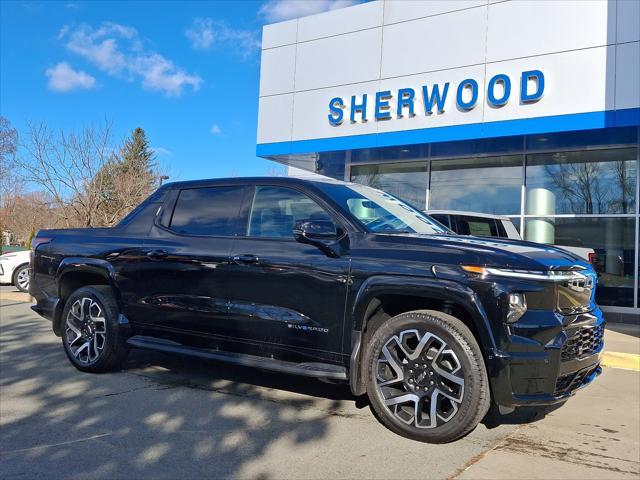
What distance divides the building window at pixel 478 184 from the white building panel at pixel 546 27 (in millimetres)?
2721

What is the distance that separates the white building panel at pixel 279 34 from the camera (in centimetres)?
1388

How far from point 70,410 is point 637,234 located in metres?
11.1

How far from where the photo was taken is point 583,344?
12.1 feet

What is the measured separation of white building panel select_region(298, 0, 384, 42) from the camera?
42.1 ft

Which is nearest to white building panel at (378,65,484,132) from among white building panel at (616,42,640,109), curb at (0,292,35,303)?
white building panel at (616,42,640,109)

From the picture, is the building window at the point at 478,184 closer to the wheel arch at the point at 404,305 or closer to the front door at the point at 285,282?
the front door at the point at 285,282

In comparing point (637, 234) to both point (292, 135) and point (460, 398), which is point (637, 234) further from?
point (460, 398)

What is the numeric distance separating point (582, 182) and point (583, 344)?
31.7 feet

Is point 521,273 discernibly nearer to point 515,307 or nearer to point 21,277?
point 515,307

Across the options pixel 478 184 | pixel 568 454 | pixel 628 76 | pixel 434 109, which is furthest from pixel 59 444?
pixel 478 184

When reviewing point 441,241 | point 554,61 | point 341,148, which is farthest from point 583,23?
point 441,241

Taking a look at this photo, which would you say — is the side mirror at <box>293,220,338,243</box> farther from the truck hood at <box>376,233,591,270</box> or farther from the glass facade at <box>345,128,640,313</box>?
the glass facade at <box>345,128,640,313</box>

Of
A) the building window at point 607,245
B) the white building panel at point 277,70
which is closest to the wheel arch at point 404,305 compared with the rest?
the building window at point 607,245

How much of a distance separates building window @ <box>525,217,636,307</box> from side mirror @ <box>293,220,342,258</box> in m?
8.70
